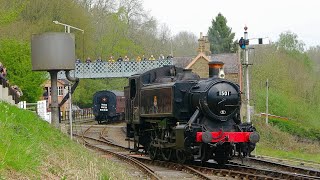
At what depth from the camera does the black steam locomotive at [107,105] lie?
163 ft

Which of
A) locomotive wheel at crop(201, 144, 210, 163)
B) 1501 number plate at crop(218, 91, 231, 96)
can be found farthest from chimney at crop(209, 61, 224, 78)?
locomotive wheel at crop(201, 144, 210, 163)

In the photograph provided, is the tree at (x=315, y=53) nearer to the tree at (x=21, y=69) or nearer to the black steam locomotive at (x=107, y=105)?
the black steam locomotive at (x=107, y=105)

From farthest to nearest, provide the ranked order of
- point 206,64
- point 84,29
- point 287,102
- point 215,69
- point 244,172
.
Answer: point 84,29
point 287,102
point 206,64
point 215,69
point 244,172

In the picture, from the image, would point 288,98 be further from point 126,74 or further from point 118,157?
point 118,157

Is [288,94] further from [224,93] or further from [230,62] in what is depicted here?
[224,93]

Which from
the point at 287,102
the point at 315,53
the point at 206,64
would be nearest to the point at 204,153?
the point at 206,64

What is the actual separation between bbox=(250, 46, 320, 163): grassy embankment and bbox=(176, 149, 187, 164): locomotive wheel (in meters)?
20.0

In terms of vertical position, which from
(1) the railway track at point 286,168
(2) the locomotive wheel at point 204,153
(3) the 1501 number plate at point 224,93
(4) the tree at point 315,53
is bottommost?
(1) the railway track at point 286,168

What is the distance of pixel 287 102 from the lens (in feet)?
170

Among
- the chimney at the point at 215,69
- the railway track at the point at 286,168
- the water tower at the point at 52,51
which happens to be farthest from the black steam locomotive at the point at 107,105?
the chimney at the point at 215,69

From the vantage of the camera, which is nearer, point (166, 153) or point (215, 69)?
point (215, 69)

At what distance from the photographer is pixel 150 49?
78688 millimetres

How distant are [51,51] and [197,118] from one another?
8024mm

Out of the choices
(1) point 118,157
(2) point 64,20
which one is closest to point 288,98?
(2) point 64,20
